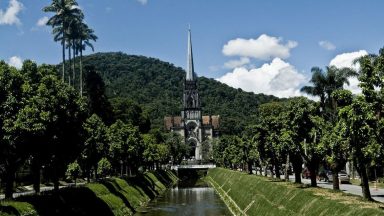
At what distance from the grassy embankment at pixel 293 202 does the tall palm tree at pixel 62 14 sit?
50.4m

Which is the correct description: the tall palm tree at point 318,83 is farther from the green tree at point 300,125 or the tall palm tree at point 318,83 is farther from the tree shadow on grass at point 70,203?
the tree shadow on grass at point 70,203

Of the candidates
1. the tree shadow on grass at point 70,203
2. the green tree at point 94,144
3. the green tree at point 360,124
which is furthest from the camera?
the green tree at point 94,144

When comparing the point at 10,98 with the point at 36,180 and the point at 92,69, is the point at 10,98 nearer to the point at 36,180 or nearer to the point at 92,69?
the point at 36,180

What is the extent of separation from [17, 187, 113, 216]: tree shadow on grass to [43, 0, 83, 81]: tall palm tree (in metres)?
49.5

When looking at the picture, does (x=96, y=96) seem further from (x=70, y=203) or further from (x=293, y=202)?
(x=293, y=202)

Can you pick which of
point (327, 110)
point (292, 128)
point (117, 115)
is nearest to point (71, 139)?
point (292, 128)

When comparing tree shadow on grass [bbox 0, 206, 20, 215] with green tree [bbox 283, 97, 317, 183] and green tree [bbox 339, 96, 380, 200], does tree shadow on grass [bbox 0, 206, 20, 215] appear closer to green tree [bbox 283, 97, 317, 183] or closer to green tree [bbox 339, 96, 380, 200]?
green tree [bbox 339, 96, 380, 200]

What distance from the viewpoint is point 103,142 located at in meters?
72.2

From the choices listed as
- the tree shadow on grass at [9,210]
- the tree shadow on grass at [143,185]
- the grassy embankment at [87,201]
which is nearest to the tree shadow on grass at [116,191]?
the grassy embankment at [87,201]

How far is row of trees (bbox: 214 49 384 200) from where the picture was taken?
26703 mm

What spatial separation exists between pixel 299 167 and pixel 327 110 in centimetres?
3569

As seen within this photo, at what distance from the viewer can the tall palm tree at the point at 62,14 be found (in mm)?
96562

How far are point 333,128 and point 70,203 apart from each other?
24984mm

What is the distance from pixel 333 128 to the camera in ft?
138
